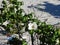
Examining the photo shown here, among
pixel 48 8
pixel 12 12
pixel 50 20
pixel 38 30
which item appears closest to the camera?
pixel 38 30

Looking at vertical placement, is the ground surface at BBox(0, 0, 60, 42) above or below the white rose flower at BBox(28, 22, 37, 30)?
below

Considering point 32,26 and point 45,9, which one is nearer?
point 32,26

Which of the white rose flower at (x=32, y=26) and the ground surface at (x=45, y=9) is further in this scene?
the ground surface at (x=45, y=9)

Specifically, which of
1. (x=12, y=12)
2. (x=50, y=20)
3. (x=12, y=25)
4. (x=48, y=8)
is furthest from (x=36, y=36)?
(x=48, y=8)

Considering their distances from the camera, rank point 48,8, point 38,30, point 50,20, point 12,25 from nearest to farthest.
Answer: point 38,30 < point 12,25 < point 50,20 < point 48,8

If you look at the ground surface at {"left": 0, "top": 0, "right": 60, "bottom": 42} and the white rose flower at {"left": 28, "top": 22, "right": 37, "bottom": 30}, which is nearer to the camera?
the white rose flower at {"left": 28, "top": 22, "right": 37, "bottom": 30}

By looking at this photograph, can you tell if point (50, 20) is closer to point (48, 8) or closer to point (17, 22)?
point (48, 8)

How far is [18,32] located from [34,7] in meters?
3.94

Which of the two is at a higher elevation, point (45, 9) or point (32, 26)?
point (32, 26)

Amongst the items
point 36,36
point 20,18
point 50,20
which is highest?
point 20,18

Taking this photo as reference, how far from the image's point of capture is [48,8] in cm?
732

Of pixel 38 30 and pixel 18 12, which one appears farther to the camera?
pixel 18 12

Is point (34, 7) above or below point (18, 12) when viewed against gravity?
below

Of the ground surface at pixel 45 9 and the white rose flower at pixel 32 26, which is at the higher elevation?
the white rose flower at pixel 32 26
